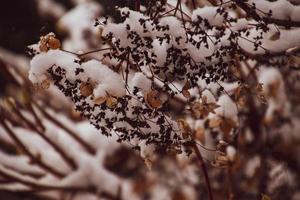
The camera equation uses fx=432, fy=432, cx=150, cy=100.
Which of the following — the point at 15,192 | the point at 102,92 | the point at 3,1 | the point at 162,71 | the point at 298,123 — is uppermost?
the point at 3,1

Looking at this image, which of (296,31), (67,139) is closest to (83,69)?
(296,31)

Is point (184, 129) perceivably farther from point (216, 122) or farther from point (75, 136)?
point (75, 136)

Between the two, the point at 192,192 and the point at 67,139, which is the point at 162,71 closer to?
the point at 67,139

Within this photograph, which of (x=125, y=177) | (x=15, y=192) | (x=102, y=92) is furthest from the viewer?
(x=125, y=177)

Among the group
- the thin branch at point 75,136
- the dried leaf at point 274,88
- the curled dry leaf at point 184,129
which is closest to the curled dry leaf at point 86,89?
the curled dry leaf at point 184,129

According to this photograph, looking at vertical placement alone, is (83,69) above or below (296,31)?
below

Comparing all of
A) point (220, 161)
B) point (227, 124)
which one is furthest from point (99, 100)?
point (227, 124)

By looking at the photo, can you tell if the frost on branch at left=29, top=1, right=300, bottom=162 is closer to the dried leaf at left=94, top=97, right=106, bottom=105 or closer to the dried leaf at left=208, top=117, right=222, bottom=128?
the dried leaf at left=94, top=97, right=106, bottom=105
